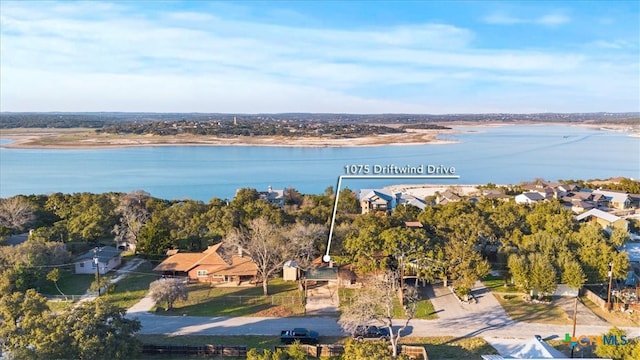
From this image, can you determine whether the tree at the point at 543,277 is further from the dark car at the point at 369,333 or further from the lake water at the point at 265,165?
the lake water at the point at 265,165

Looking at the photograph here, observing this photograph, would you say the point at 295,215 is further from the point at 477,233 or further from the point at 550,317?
the point at 550,317

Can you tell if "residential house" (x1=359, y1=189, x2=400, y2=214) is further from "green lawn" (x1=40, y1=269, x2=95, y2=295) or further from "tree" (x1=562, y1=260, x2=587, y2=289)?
"green lawn" (x1=40, y1=269, x2=95, y2=295)

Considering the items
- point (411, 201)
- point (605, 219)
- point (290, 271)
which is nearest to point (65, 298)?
point (290, 271)

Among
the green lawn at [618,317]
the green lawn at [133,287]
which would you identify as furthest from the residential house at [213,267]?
the green lawn at [618,317]

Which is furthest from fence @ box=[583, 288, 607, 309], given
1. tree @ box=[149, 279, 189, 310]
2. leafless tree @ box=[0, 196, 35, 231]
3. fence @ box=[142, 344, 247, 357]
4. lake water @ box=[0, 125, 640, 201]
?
leafless tree @ box=[0, 196, 35, 231]

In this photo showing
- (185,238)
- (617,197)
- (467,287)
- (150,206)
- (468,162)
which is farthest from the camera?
(468,162)

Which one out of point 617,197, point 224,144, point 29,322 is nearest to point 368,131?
point 224,144
